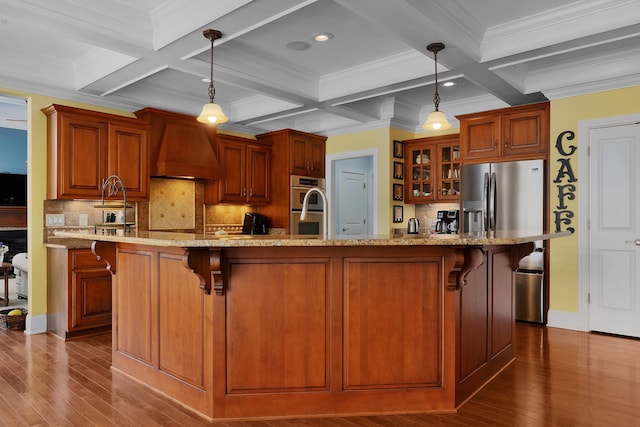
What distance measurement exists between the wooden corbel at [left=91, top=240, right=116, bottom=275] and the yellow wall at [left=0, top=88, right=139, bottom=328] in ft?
6.13

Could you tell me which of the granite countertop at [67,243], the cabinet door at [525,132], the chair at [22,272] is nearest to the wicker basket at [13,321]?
the granite countertop at [67,243]

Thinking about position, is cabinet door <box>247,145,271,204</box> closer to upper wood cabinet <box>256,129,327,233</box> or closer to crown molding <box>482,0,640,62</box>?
upper wood cabinet <box>256,129,327,233</box>

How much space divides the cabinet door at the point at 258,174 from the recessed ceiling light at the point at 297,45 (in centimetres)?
245

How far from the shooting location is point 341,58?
4.68 metres

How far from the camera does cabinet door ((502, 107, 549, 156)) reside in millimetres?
4977

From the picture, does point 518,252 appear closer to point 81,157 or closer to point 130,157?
point 130,157

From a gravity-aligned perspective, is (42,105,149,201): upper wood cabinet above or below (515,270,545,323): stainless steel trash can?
above

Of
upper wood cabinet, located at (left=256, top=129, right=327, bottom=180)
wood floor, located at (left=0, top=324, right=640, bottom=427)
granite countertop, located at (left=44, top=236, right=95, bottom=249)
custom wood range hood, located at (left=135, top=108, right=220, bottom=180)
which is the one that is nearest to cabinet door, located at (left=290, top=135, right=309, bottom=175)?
upper wood cabinet, located at (left=256, top=129, right=327, bottom=180)

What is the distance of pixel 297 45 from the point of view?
429 cm

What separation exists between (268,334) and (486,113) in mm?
3938

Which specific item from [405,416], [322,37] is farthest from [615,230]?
[322,37]

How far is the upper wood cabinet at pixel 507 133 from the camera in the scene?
4992 millimetres

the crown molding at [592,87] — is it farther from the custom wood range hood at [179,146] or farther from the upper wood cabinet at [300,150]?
the custom wood range hood at [179,146]

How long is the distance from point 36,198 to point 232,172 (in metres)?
2.43
